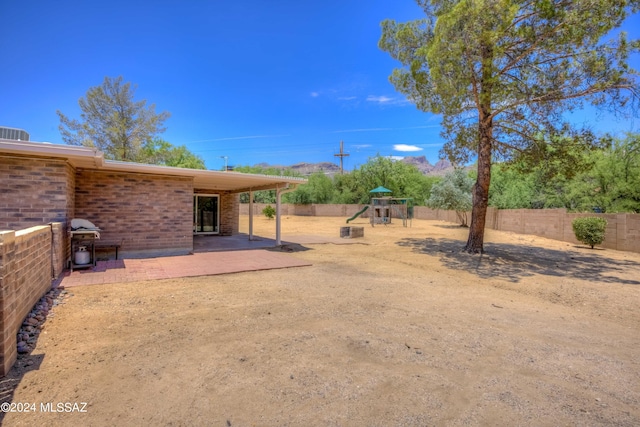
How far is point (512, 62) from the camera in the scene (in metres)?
9.53

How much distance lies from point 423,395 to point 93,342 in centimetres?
327

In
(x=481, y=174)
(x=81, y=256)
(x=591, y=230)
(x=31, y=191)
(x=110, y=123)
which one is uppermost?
(x=110, y=123)

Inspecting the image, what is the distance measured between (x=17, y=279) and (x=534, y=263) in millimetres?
11158

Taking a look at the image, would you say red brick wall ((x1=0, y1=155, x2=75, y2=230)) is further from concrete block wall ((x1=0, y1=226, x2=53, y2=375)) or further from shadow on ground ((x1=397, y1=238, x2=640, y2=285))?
shadow on ground ((x1=397, y1=238, x2=640, y2=285))

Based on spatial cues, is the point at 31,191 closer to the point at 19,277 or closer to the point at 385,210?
the point at 19,277

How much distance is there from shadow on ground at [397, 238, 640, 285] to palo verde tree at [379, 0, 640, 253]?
1.05 m

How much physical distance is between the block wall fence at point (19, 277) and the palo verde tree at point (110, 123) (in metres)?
22.8

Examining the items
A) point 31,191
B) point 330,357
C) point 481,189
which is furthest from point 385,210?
point 330,357

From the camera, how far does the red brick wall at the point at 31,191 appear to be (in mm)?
6133

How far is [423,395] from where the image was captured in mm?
2574

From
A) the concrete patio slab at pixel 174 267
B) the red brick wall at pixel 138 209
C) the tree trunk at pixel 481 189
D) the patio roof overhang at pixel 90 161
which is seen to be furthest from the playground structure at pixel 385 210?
the red brick wall at pixel 138 209

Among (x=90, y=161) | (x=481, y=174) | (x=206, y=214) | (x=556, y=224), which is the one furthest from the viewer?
(x=206, y=214)

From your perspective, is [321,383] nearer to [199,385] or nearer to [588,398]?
[199,385]

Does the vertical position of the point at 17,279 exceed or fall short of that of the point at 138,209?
it falls short
